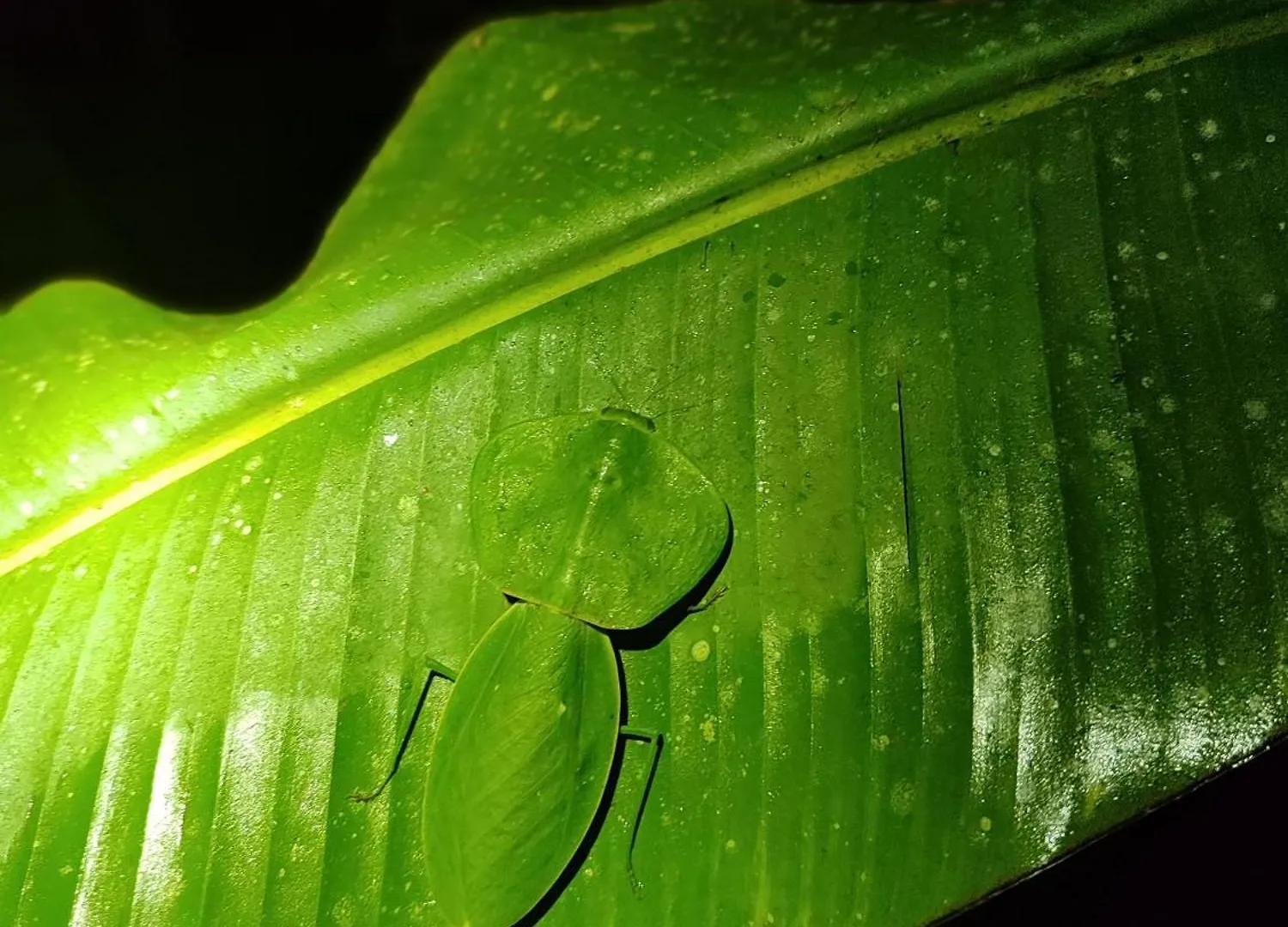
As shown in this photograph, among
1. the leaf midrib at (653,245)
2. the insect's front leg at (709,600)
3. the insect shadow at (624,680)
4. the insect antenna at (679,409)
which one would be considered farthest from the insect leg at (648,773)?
the leaf midrib at (653,245)

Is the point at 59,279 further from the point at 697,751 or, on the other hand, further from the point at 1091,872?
the point at 1091,872

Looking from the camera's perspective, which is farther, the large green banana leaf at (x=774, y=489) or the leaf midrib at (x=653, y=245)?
the leaf midrib at (x=653, y=245)

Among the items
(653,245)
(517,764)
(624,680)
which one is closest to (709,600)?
(624,680)

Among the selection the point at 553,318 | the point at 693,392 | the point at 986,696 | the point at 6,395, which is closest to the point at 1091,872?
the point at 986,696

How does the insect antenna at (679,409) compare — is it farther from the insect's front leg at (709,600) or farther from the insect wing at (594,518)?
the insect's front leg at (709,600)

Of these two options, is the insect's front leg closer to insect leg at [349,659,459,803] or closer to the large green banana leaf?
the large green banana leaf

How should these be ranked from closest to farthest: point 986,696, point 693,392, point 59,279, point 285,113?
point 986,696 → point 693,392 → point 59,279 → point 285,113

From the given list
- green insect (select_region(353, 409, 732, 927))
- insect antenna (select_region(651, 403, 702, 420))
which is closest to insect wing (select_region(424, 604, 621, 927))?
green insect (select_region(353, 409, 732, 927))

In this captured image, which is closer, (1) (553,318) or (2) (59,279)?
(1) (553,318)
